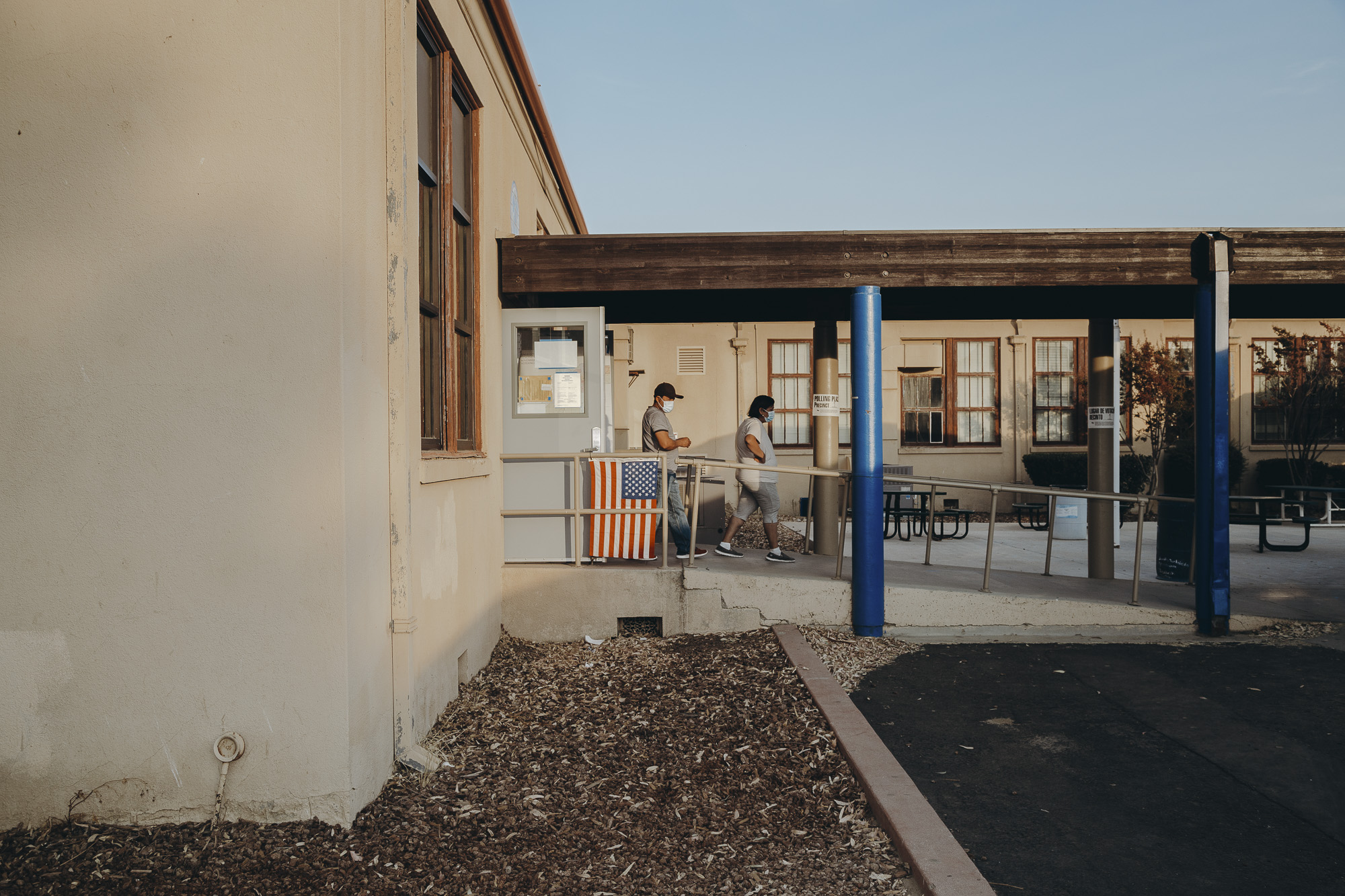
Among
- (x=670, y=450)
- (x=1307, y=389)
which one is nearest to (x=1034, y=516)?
(x=1307, y=389)

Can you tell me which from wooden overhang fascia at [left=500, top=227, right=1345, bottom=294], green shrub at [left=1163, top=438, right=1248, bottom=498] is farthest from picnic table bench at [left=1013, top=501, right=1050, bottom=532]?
wooden overhang fascia at [left=500, top=227, right=1345, bottom=294]

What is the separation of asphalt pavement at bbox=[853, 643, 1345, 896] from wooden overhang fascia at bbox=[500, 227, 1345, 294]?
2790 millimetres

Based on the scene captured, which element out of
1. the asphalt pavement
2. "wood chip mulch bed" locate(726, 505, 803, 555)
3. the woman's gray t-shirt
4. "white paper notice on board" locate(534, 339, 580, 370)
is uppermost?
"white paper notice on board" locate(534, 339, 580, 370)

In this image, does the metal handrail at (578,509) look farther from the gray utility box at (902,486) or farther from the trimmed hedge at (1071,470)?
the trimmed hedge at (1071,470)

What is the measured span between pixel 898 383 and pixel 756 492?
10153 mm

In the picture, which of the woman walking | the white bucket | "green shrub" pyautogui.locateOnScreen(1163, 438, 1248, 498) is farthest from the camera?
"green shrub" pyautogui.locateOnScreen(1163, 438, 1248, 498)

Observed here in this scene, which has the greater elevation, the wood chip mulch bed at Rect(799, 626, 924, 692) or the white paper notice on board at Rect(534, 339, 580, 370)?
the white paper notice on board at Rect(534, 339, 580, 370)

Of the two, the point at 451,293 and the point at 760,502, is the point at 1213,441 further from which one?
the point at 451,293

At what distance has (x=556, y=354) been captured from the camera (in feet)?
22.7

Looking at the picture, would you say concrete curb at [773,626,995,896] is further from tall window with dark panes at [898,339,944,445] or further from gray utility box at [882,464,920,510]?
tall window with dark panes at [898,339,944,445]

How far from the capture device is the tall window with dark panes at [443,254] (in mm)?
4996

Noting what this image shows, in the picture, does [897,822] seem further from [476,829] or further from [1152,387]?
[1152,387]

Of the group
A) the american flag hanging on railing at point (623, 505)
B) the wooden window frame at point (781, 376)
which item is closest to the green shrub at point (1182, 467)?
the wooden window frame at point (781, 376)

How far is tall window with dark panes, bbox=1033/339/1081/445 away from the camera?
1761cm
